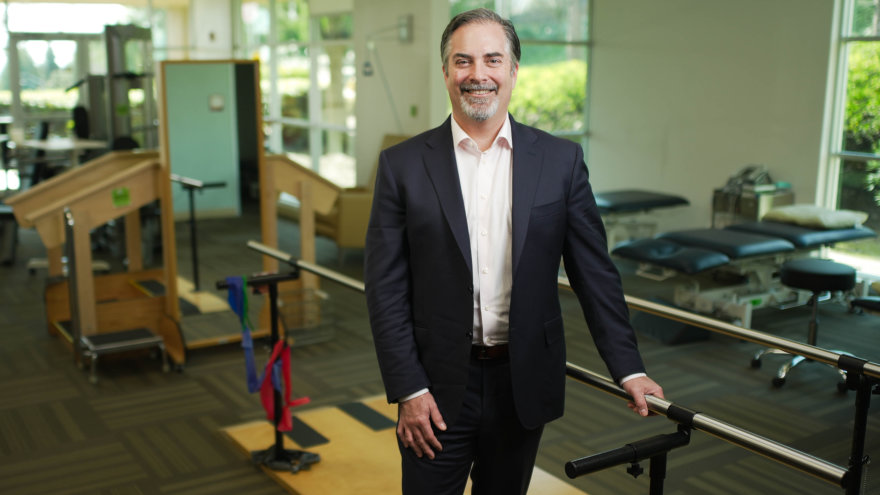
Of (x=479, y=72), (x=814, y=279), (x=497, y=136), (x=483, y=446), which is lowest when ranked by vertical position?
(x=814, y=279)

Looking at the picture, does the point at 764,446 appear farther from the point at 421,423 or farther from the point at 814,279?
the point at 814,279

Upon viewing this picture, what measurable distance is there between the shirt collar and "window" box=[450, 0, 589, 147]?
6805 millimetres

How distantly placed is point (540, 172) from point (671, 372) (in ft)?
11.3

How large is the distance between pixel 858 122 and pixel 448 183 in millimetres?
5766

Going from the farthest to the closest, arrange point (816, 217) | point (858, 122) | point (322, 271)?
point (858, 122), point (816, 217), point (322, 271)

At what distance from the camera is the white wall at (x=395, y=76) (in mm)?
7691

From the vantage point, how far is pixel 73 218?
468cm

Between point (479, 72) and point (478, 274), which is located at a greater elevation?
point (479, 72)

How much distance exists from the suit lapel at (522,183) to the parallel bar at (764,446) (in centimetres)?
39

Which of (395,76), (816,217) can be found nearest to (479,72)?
(816,217)

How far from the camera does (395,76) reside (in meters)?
8.20

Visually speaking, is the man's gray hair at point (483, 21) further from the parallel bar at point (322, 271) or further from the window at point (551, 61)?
the window at point (551, 61)

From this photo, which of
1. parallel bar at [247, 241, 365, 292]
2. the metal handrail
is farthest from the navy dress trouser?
parallel bar at [247, 241, 365, 292]

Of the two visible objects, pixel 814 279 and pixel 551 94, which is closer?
pixel 814 279
